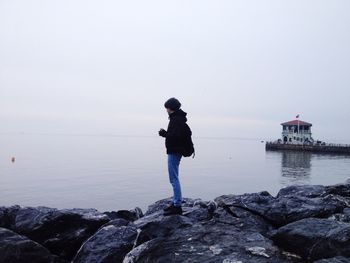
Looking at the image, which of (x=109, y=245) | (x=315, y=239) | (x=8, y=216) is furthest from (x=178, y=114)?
(x=8, y=216)

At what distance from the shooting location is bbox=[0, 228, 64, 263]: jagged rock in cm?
707

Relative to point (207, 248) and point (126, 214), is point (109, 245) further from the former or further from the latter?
point (126, 214)

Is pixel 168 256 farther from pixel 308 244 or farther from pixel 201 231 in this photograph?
pixel 308 244

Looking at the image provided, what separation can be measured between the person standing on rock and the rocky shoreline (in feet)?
2.59

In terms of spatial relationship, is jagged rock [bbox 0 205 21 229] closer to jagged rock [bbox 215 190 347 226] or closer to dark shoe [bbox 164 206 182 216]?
dark shoe [bbox 164 206 182 216]

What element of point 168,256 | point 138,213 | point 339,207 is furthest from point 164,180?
point 168,256

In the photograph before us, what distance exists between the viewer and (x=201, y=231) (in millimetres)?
6957

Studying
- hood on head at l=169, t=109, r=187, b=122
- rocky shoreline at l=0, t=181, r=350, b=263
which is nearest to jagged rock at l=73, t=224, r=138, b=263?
rocky shoreline at l=0, t=181, r=350, b=263

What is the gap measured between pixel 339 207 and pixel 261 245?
12.6 ft

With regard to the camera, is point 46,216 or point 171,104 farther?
point 46,216

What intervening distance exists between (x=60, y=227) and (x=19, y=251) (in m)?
1.59

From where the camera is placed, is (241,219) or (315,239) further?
(241,219)

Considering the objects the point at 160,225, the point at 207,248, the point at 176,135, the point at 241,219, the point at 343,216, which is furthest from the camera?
the point at 343,216

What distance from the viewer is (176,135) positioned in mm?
7656
